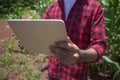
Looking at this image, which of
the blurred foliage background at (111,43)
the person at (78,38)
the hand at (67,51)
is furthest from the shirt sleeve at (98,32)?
the blurred foliage background at (111,43)

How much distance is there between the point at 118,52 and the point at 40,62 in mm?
1133

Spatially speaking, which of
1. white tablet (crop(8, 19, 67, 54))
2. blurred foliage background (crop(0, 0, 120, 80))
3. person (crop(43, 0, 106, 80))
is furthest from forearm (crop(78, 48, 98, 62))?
blurred foliage background (crop(0, 0, 120, 80))

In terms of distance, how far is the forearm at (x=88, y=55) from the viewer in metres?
1.57

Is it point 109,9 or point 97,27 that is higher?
point 97,27

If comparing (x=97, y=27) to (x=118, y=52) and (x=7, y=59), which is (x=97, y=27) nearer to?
(x=118, y=52)

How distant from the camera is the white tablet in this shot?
4.82 ft

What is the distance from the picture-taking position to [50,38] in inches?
61.1

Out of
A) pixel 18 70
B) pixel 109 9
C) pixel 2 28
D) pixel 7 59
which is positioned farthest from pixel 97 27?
pixel 2 28

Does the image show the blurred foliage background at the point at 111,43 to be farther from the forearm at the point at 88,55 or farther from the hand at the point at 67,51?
the hand at the point at 67,51

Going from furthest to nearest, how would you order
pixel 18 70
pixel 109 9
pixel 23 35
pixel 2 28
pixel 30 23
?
pixel 2 28, pixel 18 70, pixel 109 9, pixel 23 35, pixel 30 23

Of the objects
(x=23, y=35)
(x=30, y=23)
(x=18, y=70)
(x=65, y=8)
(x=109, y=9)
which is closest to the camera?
(x=30, y=23)

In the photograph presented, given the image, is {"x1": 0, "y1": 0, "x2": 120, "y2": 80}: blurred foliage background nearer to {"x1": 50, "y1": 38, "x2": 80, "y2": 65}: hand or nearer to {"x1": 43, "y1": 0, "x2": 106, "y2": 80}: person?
{"x1": 43, "y1": 0, "x2": 106, "y2": 80}: person

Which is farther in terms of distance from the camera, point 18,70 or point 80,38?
point 18,70

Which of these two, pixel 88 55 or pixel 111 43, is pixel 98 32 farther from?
pixel 111 43
